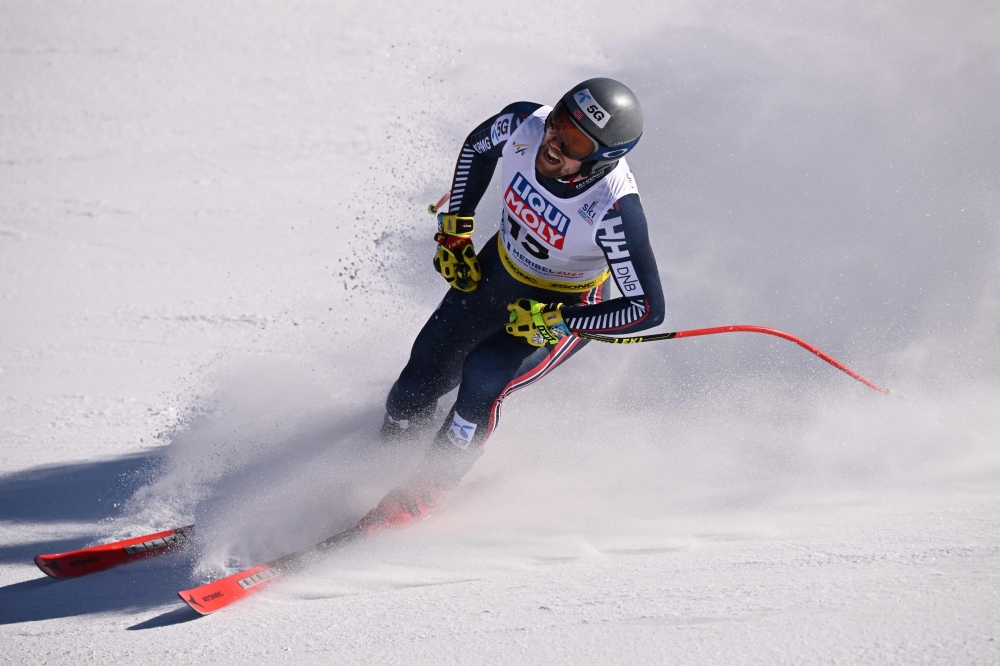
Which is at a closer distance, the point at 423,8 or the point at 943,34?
the point at 943,34

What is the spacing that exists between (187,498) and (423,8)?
1107 centimetres

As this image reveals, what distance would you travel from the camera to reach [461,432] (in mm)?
4133

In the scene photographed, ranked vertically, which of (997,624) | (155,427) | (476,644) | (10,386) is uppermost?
(10,386)

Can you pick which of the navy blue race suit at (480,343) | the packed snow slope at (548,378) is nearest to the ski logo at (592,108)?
the navy blue race suit at (480,343)

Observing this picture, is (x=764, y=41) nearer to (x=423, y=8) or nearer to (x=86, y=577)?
(x=423, y=8)

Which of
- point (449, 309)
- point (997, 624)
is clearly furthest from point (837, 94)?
point (997, 624)

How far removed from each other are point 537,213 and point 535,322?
50 centimetres

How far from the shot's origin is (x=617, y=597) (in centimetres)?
320

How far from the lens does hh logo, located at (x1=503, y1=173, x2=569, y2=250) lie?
3830 mm

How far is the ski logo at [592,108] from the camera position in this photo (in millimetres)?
3430

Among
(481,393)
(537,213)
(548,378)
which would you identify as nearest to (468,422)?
(481,393)

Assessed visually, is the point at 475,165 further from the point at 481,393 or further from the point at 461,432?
the point at 461,432

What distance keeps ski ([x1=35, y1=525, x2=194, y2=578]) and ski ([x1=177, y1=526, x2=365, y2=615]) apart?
0.58m

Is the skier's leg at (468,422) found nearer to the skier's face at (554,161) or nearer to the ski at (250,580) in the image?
the ski at (250,580)
